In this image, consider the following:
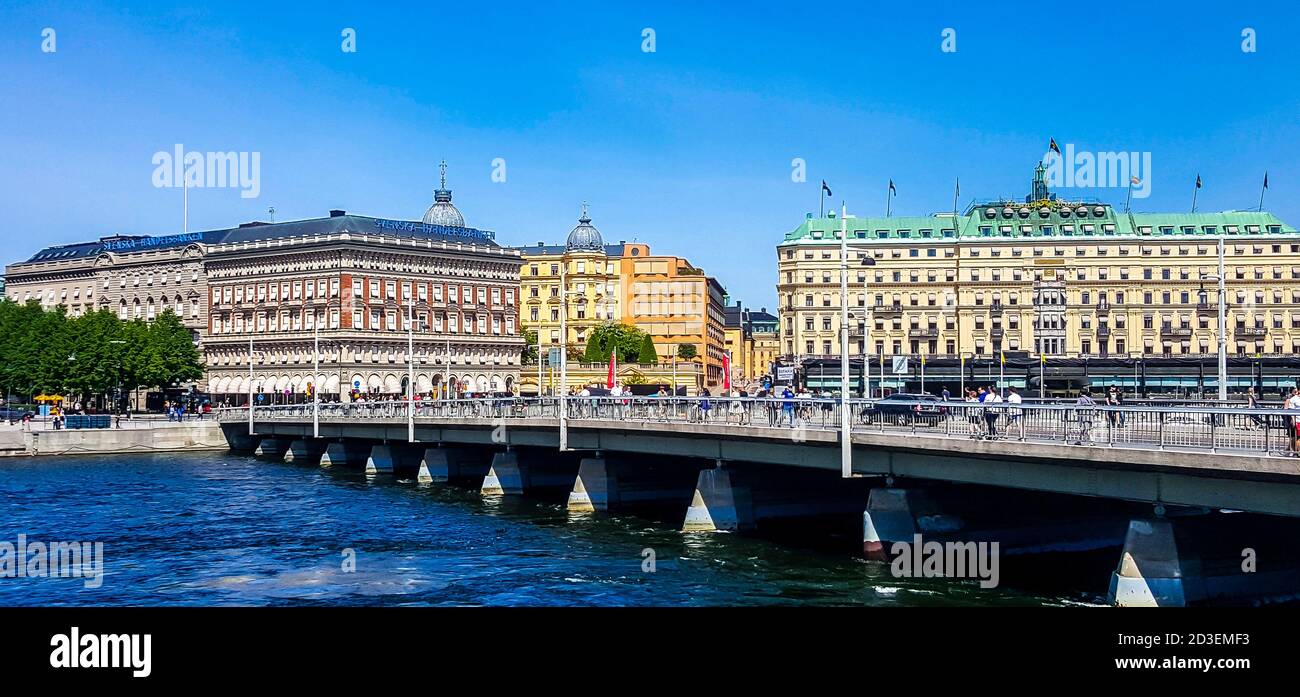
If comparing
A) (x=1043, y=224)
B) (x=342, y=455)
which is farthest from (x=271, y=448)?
(x=1043, y=224)

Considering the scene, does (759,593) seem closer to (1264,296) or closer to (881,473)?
(881,473)

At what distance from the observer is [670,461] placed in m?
62.5

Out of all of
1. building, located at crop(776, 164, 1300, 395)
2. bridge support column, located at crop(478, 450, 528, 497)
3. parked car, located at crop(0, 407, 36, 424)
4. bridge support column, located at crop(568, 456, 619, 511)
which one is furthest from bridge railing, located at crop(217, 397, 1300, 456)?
building, located at crop(776, 164, 1300, 395)

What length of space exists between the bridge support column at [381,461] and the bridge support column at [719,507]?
37.6 m

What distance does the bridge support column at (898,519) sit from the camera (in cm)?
4112

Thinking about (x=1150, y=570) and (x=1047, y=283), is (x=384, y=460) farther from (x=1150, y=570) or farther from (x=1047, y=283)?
(x=1047, y=283)

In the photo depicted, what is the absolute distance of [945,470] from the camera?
37.9 metres

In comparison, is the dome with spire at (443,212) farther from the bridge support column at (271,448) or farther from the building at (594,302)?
the bridge support column at (271,448)

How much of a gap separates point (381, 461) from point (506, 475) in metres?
18.9

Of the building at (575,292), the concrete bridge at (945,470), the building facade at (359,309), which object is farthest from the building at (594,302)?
the concrete bridge at (945,470)

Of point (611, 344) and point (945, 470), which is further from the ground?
point (611, 344)
